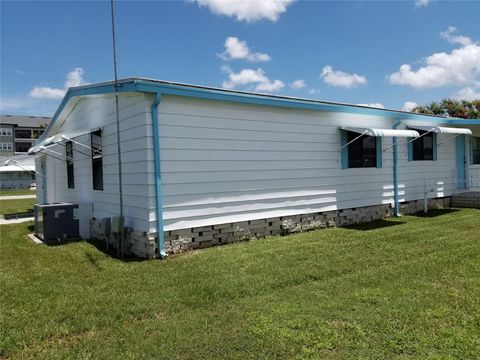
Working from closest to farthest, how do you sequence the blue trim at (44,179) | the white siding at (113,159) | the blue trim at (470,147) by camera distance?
the white siding at (113,159), the blue trim at (470,147), the blue trim at (44,179)

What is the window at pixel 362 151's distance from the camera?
991cm

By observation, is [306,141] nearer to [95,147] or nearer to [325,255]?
[325,255]

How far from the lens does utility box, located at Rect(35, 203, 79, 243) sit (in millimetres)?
8758

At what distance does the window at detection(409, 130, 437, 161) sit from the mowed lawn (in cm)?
478

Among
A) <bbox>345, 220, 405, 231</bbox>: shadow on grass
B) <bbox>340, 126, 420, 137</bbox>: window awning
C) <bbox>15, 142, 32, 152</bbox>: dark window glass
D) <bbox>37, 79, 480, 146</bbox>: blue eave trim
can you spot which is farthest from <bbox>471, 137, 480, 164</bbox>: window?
<bbox>15, 142, 32, 152</bbox>: dark window glass

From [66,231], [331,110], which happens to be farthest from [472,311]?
[66,231]

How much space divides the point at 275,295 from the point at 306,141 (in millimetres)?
4977

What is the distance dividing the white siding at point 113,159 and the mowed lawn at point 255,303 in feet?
3.82

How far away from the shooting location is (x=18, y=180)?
4503 cm

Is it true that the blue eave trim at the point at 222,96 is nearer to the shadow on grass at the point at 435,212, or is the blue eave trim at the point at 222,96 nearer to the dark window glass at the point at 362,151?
the dark window glass at the point at 362,151

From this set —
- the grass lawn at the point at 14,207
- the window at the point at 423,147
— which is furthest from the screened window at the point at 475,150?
the grass lawn at the point at 14,207

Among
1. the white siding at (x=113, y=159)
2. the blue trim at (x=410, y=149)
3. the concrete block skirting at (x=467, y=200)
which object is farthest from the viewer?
the concrete block skirting at (x=467, y=200)

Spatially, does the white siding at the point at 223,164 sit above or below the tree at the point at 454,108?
below

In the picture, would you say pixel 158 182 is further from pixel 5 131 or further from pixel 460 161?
pixel 5 131
